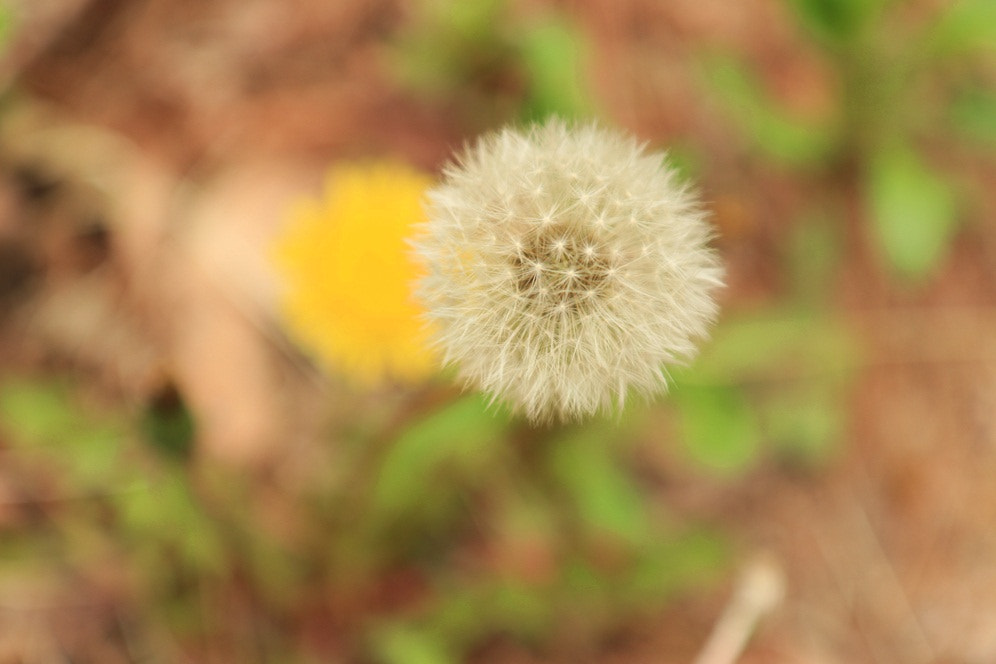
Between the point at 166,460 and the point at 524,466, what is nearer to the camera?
the point at 166,460

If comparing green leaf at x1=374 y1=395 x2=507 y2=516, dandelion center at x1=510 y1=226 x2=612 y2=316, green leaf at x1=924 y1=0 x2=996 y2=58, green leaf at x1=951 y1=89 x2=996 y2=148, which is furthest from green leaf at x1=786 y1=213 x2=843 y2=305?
dandelion center at x1=510 y1=226 x2=612 y2=316

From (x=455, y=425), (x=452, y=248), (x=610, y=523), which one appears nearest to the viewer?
(x=452, y=248)

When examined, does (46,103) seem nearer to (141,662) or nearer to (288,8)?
(288,8)

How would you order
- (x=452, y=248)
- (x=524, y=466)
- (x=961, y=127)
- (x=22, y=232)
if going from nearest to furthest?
(x=452, y=248)
(x=524, y=466)
(x=22, y=232)
(x=961, y=127)

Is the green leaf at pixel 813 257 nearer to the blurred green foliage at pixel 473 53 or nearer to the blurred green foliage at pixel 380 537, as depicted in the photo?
the blurred green foliage at pixel 380 537

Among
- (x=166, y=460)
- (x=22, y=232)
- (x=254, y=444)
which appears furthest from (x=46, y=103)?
(x=166, y=460)
